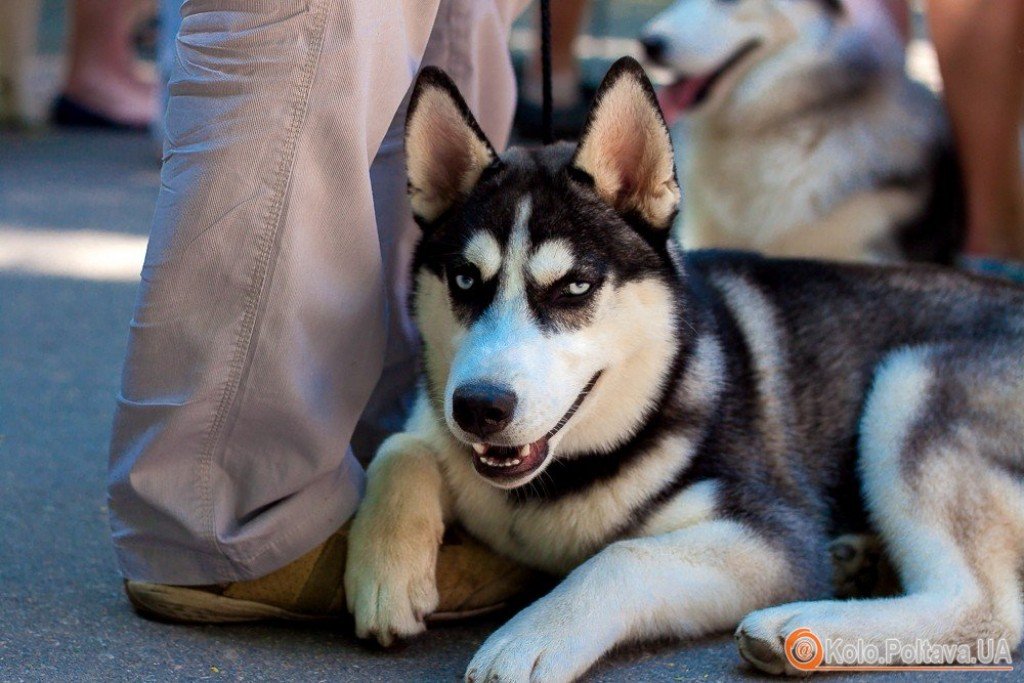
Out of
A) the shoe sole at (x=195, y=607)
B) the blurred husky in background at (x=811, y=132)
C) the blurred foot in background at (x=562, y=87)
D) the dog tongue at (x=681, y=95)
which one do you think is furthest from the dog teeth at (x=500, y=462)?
the blurred foot in background at (x=562, y=87)

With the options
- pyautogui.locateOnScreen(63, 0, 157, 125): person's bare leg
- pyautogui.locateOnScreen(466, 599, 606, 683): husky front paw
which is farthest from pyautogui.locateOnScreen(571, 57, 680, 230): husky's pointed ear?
pyautogui.locateOnScreen(63, 0, 157, 125): person's bare leg

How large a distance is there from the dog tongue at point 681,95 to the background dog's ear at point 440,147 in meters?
2.30

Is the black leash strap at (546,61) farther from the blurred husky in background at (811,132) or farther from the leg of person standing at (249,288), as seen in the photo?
the blurred husky in background at (811,132)

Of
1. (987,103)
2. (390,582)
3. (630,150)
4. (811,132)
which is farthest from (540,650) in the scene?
(987,103)

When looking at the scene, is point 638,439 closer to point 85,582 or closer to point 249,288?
point 249,288

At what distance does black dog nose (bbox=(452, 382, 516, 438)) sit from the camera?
238 cm

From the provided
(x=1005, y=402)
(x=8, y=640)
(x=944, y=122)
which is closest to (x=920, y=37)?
(x=944, y=122)

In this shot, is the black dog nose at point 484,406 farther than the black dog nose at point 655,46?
No

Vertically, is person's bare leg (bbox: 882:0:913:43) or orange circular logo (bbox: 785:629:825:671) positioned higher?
person's bare leg (bbox: 882:0:913:43)

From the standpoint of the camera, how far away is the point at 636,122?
272cm

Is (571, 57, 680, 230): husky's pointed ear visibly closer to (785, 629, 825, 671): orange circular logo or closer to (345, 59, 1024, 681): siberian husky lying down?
(345, 59, 1024, 681): siberian husky lying down

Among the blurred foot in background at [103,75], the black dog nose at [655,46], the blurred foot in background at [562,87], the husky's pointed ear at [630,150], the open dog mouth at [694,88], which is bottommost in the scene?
the blurred foot in background at [103,75]

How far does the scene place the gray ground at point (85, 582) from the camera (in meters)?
2.48

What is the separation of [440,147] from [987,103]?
256cm
